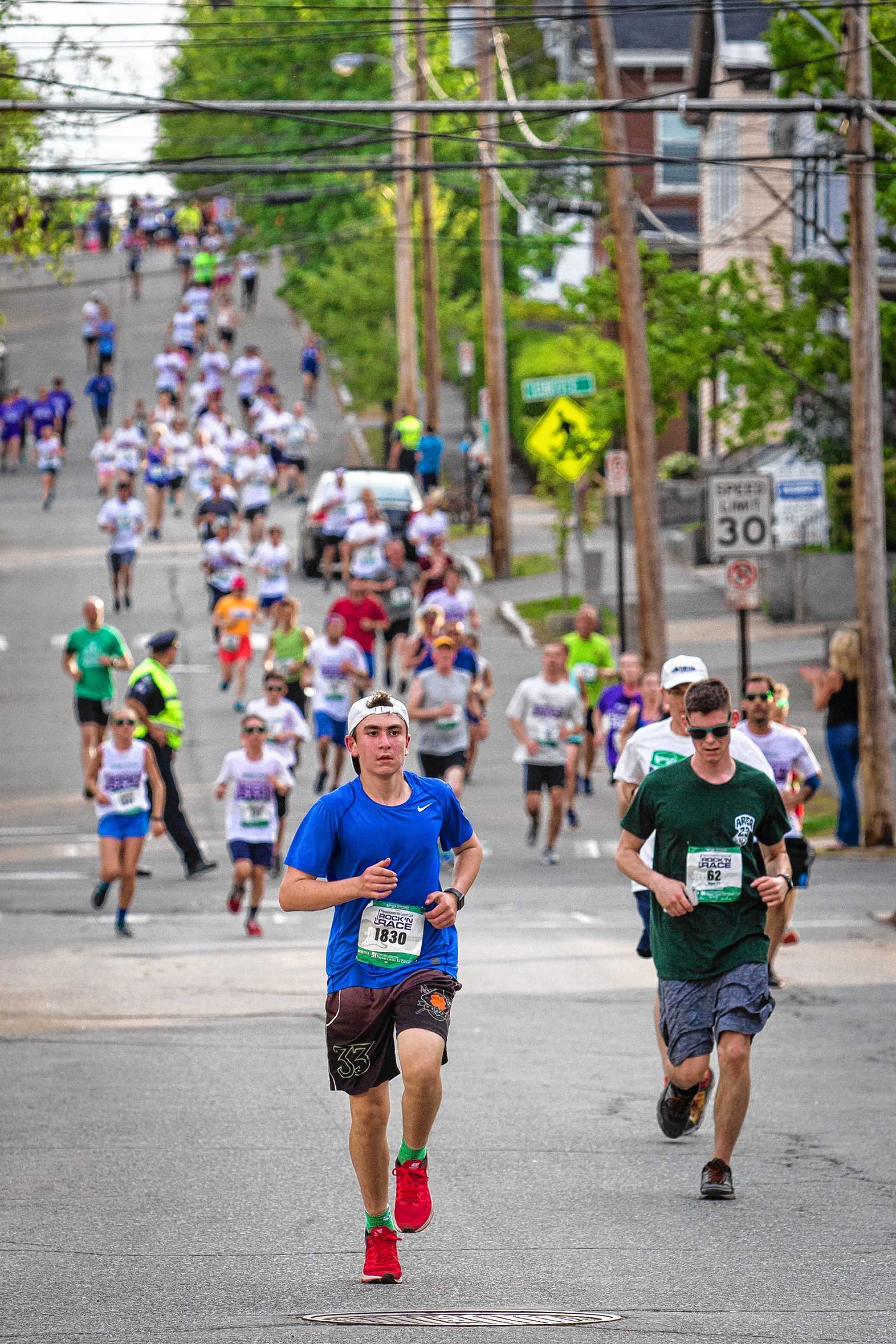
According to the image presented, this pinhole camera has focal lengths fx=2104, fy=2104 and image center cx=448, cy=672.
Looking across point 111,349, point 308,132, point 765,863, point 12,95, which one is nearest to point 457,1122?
point 765,863

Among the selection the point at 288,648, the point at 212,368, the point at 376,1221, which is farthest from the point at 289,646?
the point at 212,368

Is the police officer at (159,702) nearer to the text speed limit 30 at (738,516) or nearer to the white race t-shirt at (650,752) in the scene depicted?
the text speed limit 30 at (738,516)

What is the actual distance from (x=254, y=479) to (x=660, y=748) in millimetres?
25393

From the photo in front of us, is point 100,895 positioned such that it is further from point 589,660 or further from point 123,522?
point 123,522

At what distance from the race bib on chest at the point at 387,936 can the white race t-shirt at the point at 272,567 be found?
1990 cm

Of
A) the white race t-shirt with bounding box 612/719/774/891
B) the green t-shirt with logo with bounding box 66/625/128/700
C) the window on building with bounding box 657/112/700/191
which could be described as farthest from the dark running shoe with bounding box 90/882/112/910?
the window on building with bounding box 657/112/700/191

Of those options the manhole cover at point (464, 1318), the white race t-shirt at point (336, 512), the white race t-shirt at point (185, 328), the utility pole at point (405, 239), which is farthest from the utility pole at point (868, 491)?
the white race t-shirt at point (185, 328)

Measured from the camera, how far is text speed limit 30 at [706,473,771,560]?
19125mm

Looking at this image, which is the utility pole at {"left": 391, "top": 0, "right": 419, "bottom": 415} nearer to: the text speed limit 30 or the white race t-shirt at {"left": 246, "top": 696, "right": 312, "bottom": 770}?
the text speed limit 30

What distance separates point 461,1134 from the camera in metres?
8.66

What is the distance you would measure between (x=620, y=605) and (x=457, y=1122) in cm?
1734

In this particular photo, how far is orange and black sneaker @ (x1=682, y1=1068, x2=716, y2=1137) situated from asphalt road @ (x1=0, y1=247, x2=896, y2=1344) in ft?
0.42

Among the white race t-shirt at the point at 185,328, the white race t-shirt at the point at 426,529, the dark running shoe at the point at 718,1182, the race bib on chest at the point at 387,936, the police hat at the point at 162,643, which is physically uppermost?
the white race t-shirt at the point at 185,328

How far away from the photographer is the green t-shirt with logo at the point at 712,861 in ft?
25.0
